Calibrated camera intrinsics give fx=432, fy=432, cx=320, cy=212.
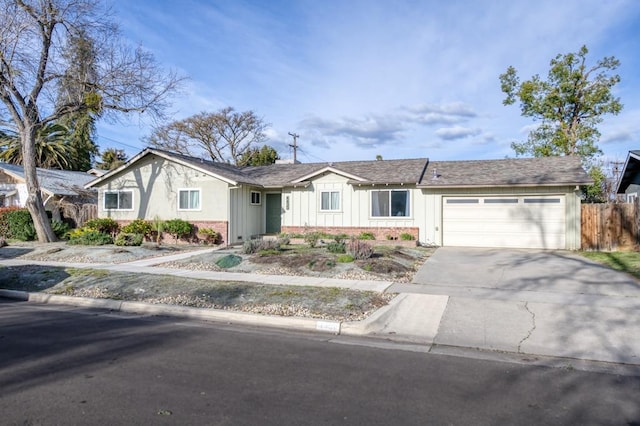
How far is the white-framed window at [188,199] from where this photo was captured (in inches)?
825

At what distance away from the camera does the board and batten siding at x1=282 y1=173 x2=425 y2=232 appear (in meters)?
20.2

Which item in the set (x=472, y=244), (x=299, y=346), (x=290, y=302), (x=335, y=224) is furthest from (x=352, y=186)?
(x=299, y=346)

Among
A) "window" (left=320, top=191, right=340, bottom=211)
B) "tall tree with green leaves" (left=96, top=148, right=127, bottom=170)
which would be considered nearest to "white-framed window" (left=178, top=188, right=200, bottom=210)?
"window" (left=320, top=191, right=340, bottom=211)

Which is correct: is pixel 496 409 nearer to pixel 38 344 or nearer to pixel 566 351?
pixel 566 351

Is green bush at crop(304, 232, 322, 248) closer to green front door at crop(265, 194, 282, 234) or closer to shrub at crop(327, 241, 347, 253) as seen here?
shrub at crop(327, 241, 347, 253)

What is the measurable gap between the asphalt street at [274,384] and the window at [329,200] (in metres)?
14.8

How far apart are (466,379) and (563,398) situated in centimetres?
101

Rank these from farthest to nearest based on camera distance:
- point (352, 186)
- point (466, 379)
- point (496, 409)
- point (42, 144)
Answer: point (42, 144), point (352, 186), point (466, 379), point (496, 409)

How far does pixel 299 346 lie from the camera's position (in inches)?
253

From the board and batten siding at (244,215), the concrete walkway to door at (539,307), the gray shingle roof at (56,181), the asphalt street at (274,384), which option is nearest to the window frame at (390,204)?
the board and batten siding at (244,215)

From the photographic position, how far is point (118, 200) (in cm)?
2261

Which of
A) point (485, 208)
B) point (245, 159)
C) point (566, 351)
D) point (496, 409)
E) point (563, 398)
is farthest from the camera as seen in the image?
point (245, 159)

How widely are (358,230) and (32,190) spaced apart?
49.5 feet

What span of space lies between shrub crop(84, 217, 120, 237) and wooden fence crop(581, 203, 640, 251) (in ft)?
70.5
